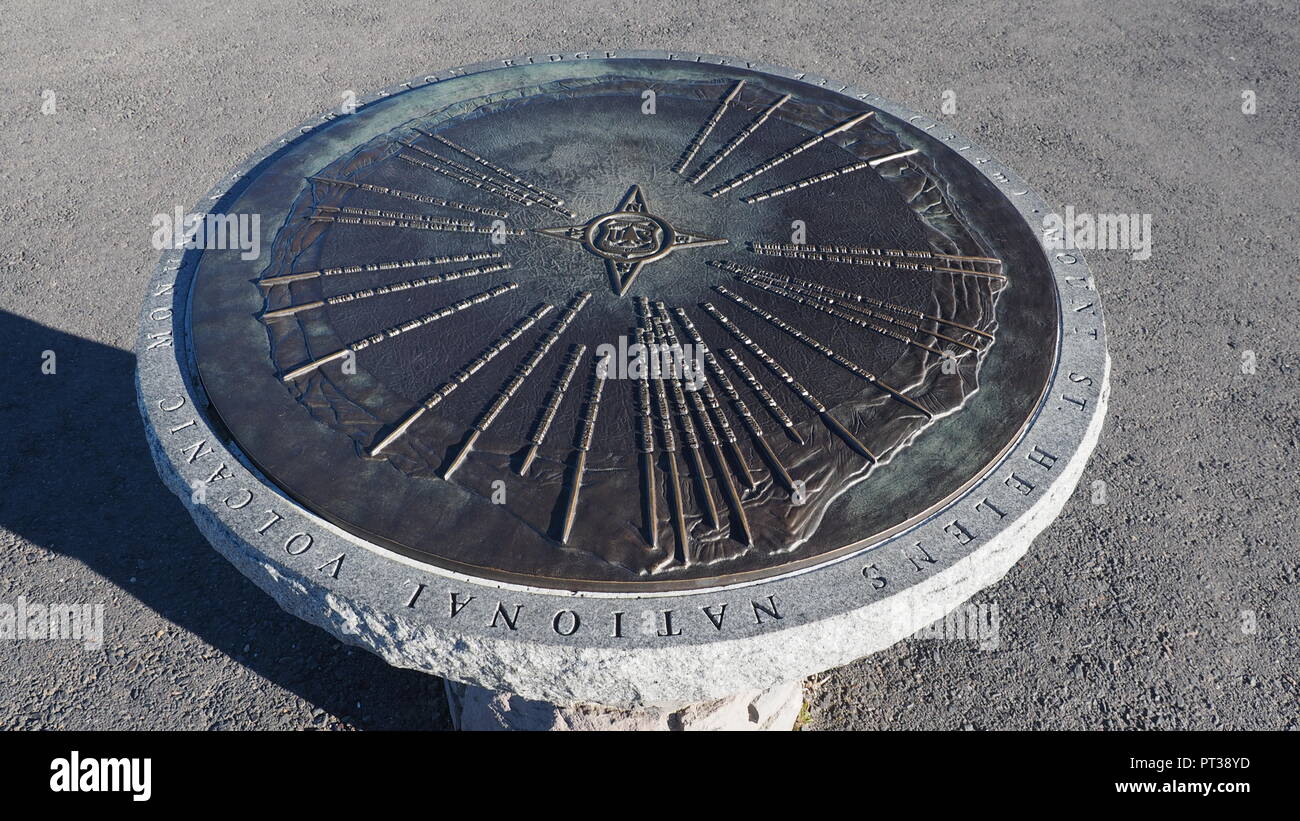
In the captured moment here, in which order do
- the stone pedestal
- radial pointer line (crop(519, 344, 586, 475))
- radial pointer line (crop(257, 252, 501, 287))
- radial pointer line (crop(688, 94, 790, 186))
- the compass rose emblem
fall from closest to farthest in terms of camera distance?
radial pointer line (crop(519, 344, 586, 475)), the stone pedestal, radial pointer line (crop(257, 252, 501, 287)), the compass rose emblem, radial pointer line (crop(688, 94, 790, 186))

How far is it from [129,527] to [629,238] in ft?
10.4

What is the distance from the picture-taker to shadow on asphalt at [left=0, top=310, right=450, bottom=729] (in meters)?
4.77

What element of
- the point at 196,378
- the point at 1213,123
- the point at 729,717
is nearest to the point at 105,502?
the point at 196,378

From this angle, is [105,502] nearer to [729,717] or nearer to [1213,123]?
[729,717]

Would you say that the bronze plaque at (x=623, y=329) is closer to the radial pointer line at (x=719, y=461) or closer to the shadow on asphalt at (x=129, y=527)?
the radial pointer line at (x=719, y=461)

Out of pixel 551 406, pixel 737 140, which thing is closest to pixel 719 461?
pixel 551 406

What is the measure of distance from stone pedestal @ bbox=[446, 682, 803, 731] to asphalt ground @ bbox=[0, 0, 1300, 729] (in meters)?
0.36

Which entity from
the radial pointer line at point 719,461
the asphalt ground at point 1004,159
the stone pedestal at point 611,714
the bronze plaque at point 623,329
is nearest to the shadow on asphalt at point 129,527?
the asphalt ground at point 1004,159

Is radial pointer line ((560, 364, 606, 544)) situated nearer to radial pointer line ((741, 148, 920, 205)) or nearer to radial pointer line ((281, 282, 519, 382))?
radial pointer line ((281, 282, 519, 382))

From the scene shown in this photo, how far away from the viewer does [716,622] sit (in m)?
3.23

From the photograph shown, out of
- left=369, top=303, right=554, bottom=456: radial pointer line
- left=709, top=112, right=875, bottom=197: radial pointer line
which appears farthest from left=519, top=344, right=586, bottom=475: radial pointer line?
left=709, top=112, right=875, bottom=197: radial pointer line

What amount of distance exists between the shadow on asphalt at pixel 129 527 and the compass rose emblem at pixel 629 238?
226 cm

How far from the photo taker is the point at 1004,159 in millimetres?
7930

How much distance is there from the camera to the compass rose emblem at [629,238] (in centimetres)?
442
